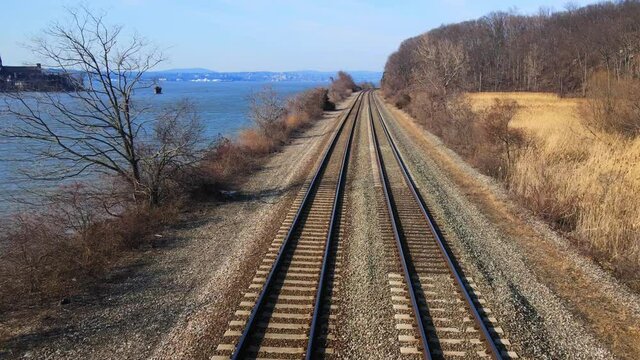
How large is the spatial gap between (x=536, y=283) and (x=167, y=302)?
687 cm

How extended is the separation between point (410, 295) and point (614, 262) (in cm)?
499

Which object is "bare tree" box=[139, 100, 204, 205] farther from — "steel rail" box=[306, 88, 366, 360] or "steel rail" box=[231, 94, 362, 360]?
"steel rail" box=[306, 88, 366, 360]

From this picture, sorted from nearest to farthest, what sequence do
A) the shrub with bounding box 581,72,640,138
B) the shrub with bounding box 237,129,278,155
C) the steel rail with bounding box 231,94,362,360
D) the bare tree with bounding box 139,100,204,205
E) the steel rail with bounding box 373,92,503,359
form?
1. the steel rail with bounding box 231,94,362,360
2. the steel rail with bounding box 373,92,503,359
3. the bare tree with bounding box 139,100,204,205
4. the shrub with bounding box 581,72,640,138
5. the shrub with bounding box 237,129,278,155

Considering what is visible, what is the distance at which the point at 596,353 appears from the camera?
6.70 meters

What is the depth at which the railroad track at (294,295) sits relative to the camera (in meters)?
6.67

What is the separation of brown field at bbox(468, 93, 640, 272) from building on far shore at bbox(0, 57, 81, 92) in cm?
1330

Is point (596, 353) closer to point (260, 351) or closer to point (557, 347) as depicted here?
point (557, 347)

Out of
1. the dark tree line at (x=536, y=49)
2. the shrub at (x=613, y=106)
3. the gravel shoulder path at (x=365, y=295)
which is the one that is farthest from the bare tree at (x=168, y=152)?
the dark tree line at (x=536, y=49)

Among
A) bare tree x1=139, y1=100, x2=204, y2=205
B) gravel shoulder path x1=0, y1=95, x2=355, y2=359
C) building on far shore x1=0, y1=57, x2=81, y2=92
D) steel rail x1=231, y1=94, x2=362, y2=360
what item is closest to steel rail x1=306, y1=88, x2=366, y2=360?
steel rail x1=231, y1=94, x2=362, y2=360

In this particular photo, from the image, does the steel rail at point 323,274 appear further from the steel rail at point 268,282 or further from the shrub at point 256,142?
the shrub at point 256,142

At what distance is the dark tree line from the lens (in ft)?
240

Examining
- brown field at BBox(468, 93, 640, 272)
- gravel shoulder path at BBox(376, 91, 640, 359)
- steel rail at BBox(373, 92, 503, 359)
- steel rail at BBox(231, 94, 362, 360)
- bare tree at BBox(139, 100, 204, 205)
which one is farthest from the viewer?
bare tree at BBox(139, 100, 204, 205)

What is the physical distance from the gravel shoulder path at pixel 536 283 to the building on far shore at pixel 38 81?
10.5m

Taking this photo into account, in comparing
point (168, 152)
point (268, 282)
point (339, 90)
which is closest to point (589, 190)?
point (268, 282)
